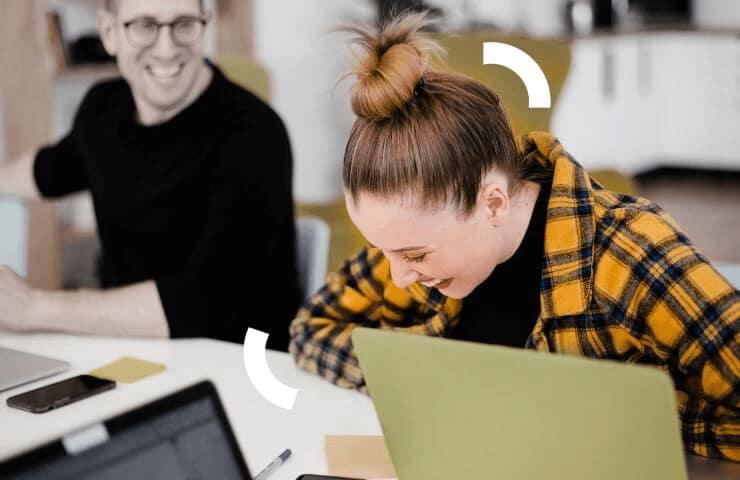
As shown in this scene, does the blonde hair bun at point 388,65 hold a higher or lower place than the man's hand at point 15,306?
higher

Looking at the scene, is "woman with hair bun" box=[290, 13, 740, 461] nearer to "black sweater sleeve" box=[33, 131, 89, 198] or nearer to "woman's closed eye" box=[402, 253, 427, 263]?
"woman's closed eye" box=[402, 253, 427, 263]

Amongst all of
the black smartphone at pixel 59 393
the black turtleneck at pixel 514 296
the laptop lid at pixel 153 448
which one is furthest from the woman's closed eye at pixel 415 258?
the black smartphone at pixel 59 393

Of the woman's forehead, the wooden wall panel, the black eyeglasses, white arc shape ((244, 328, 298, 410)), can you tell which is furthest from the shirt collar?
the wooden wall panel

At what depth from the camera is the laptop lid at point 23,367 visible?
4.21 feet

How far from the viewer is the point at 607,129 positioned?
5.56 m

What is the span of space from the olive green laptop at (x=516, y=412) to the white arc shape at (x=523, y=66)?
408 mm

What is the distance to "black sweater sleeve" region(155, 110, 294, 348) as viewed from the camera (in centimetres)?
154

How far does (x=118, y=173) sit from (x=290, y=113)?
7.71 feet

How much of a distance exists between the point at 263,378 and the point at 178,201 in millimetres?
579

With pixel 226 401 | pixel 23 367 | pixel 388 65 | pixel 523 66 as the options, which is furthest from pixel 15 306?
pixel 523 66

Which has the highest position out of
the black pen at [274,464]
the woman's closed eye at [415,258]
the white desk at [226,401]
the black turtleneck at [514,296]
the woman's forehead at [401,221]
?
the woman's forehead at [401,221]

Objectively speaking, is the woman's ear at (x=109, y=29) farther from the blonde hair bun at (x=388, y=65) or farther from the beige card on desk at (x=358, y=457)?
Result: the beige card on desk at (x=358, y=457)

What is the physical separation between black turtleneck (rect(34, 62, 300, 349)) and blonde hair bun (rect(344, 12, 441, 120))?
1.98 feet

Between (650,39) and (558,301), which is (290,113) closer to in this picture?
(650,39)
